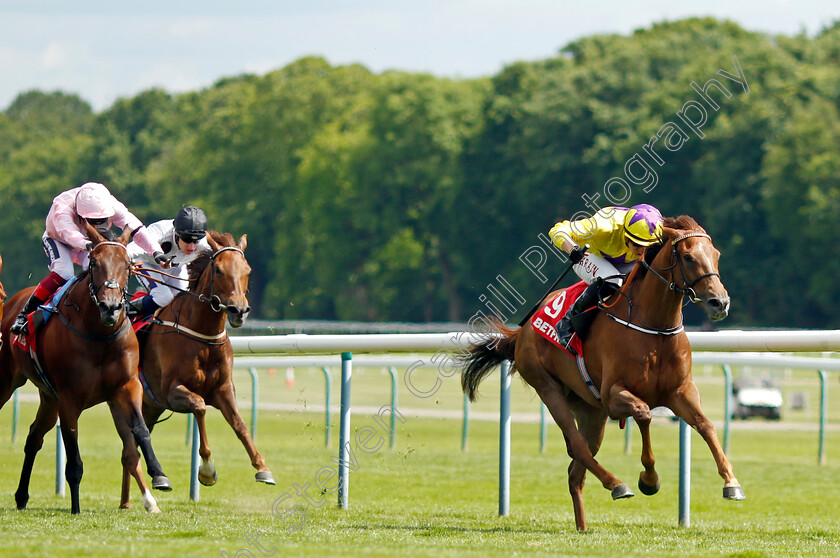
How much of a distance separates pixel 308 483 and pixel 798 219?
33187mm

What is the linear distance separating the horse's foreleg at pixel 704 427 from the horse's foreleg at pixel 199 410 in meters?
2.99

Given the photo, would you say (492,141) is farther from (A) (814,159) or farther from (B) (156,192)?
(B) (156,192)

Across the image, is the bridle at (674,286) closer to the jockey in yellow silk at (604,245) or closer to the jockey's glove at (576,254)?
the jockey in yellow silk at (604,245)

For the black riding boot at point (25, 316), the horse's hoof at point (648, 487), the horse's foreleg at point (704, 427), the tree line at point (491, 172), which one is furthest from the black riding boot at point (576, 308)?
the tree line at point (491, 172)

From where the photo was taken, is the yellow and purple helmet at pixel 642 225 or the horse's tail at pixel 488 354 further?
the horse's tail at pixel 488 354

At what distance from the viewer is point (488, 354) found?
9094 millimetres

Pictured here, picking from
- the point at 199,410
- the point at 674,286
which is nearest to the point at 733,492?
the point at 674,286

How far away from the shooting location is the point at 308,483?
10.9 meters

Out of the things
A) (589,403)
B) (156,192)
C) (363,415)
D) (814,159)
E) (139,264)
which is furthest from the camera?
(156,192)

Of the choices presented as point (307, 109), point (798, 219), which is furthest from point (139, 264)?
point (307, 109)

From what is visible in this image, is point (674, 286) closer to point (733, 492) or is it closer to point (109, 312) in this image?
point (733, 492)

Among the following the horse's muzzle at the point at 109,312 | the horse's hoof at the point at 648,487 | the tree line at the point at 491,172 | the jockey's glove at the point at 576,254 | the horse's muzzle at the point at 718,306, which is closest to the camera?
the horse's muzzle at the point at 718,306

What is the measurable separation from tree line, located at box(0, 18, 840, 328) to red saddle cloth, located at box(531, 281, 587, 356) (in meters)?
24.9

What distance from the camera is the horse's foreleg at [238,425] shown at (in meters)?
7.78
